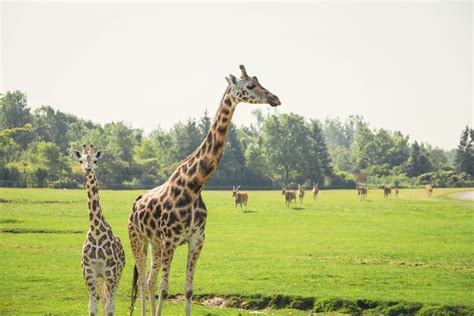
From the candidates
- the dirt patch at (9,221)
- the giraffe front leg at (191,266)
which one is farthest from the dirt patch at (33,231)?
the giraffe front leg at (191,266)

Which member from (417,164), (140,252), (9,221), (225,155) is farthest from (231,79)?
(417,164)

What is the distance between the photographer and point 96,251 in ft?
38.7

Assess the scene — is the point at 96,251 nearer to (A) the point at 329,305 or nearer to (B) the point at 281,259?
(A) the point at 329,305

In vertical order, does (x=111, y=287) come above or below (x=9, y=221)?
above

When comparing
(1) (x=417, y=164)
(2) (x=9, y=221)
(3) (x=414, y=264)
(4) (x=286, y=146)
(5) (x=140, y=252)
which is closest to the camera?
(5) (x=140, y=252)

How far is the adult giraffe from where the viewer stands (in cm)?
1137

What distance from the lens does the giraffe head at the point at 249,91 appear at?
11.3m

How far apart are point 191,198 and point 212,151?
2.74 feet

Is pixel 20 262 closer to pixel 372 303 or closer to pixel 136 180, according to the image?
pixel 372 303

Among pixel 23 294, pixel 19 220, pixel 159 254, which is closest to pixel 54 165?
pixel 19 220

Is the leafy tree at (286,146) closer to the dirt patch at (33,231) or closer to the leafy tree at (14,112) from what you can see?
the leafy tree at (14,112)

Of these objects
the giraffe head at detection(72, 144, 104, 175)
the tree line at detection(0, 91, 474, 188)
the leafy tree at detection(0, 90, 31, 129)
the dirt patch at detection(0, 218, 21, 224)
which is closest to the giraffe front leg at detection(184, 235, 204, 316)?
the giraffe head at detection(72, 144, 104, 175)

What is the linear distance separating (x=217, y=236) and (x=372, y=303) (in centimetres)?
1675

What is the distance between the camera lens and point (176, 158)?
104375 mm
